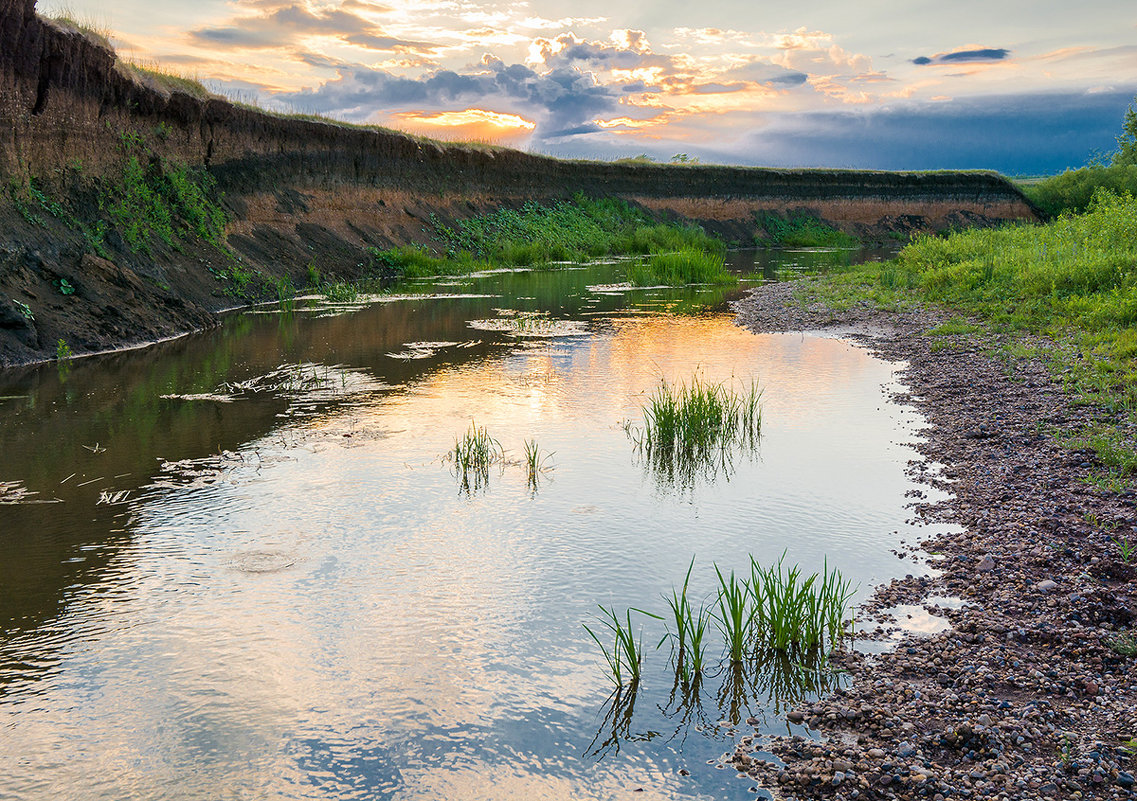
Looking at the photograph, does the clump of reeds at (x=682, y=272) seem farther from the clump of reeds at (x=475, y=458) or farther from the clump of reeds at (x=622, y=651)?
the clump of reeds at (x=622, y=651)

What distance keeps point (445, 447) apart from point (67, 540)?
144 inches

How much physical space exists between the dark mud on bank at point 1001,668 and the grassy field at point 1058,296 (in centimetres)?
81

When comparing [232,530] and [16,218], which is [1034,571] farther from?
[16,218]

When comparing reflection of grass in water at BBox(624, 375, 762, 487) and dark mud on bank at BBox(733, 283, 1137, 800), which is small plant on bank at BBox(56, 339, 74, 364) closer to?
reflection of grass in water at BBox(624, 375, 762, 487)

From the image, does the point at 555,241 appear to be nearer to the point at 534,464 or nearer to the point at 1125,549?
the point at 534,464

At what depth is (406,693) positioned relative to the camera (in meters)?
4.93

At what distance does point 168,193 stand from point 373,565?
17.3 m

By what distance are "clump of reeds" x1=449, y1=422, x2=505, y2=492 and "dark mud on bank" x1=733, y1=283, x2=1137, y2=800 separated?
12.5 feet

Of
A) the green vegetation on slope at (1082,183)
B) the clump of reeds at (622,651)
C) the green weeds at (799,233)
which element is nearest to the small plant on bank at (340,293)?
the clump of reeds at (622,651)

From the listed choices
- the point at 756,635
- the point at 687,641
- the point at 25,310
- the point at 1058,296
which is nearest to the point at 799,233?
the point at 1058,296

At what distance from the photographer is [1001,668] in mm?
4918

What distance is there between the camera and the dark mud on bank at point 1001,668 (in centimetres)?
405

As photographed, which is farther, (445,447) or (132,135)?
(132,135)

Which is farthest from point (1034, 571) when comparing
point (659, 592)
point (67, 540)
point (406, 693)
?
point (67, 540)
